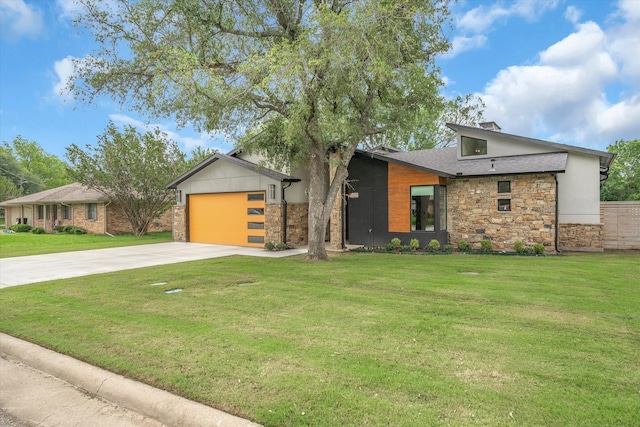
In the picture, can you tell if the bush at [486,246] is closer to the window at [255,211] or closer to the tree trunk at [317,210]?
the tree trunk at [317,210]

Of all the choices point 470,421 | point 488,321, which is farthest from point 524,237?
point 470,421

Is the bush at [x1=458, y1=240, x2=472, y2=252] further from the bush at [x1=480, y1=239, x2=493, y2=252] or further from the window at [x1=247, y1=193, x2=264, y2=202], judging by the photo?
the window at [x1=247, y1=193, x2=264, y2=202]

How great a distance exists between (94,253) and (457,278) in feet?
40.6

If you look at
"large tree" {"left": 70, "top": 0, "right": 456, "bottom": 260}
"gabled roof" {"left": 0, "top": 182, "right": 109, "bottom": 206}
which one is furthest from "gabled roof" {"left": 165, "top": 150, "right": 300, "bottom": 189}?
"gabled roof" {"left": 0, "top": 182, "right": 109, "bottom": 206}

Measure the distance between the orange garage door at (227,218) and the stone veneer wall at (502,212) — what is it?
7.70 m

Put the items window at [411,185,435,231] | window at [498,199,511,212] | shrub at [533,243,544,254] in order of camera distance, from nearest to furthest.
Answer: shrub at [533,243,544,254] < window at [498,199,511,212] < window at [411,185,435,231]

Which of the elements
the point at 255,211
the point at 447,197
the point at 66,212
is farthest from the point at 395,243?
the point at 66,212

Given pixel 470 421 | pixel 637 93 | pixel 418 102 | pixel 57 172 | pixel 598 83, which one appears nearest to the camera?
pixel 470 421

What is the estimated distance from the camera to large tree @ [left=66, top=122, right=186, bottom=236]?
71.9 ft

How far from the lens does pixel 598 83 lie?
16.7m

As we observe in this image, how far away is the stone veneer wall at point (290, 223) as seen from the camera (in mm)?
15156

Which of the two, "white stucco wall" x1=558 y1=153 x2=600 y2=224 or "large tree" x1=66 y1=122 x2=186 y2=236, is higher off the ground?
"large tree" x1=66 y1=122 x2=186 y2=236

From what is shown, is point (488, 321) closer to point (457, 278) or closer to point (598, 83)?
point (457, 278)

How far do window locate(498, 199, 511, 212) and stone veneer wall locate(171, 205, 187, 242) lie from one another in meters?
13.9
